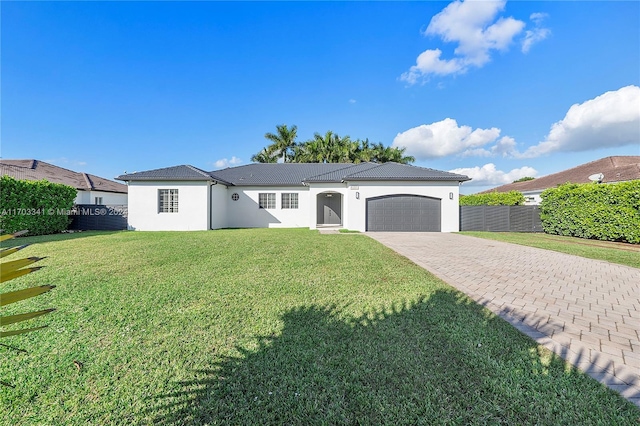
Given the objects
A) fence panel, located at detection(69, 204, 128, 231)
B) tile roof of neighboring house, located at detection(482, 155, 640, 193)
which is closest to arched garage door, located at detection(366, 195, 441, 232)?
tile roof of neighboring house, located at detection(482, 155, 640, 193)

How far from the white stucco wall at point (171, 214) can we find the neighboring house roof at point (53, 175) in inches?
304

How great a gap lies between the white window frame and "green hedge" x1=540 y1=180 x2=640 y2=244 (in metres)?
16.1

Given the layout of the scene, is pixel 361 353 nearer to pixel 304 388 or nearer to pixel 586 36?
pixel 304 388

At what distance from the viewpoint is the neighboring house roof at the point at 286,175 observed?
1617 cm

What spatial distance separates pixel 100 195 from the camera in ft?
74.7

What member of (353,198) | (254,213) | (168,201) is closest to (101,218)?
(168,201)

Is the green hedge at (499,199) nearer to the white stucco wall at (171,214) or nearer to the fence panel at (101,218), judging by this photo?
the white stucco wall at (171,214)

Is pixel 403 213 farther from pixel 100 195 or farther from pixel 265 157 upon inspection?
pixel 100 195

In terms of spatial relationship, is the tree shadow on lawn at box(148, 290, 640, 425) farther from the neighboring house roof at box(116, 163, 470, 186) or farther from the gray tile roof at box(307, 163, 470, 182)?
the neighboring house roof at box(116, 163, 470, 186)

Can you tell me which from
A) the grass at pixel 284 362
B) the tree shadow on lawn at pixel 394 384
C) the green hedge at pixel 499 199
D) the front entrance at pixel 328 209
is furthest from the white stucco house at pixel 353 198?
the tree shadow on lawn at pixel 394 384

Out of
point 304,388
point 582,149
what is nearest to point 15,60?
point 304,388

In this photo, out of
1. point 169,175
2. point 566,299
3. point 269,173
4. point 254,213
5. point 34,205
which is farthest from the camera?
point 269,173

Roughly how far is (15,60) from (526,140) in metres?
29.6

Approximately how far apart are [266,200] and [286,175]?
3.07 meters
